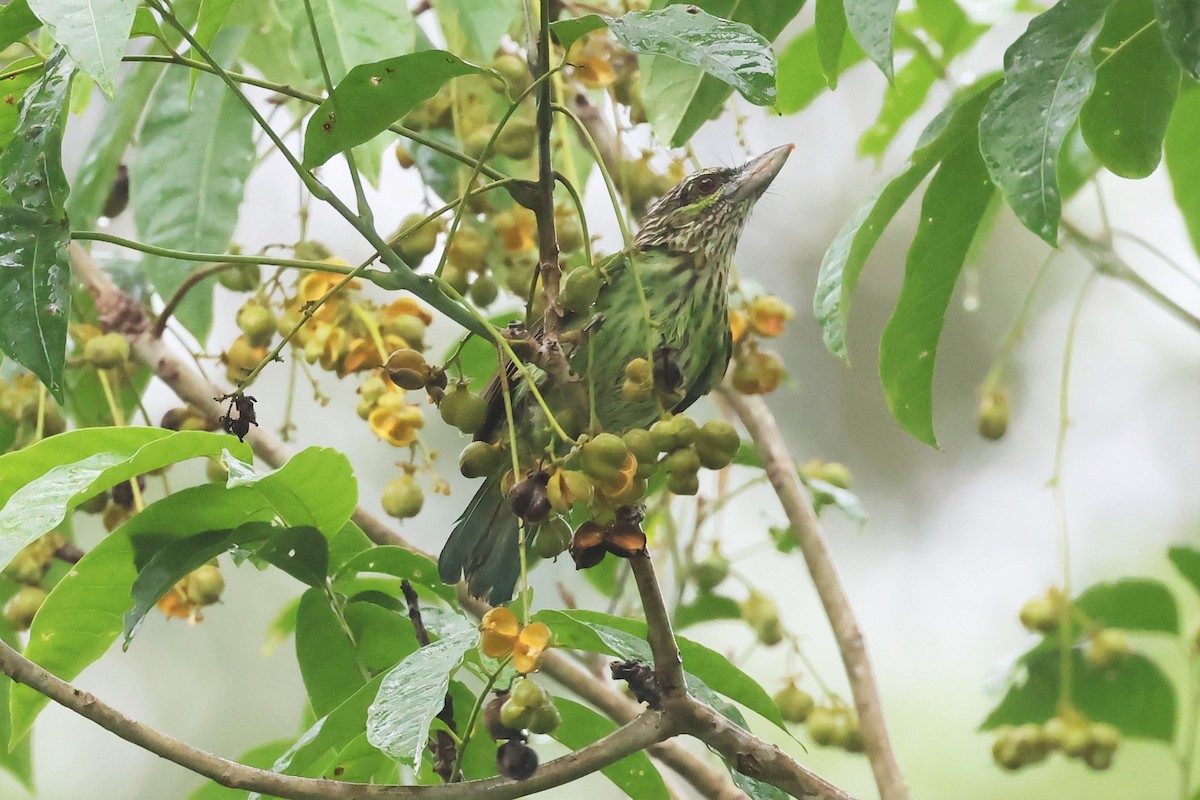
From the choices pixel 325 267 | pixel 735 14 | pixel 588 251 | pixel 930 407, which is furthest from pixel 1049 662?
pixel 325 267

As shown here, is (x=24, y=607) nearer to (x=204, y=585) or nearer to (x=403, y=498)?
(x=204, y=585)

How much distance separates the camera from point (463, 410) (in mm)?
1410

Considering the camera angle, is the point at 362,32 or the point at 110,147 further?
the point at 110,147

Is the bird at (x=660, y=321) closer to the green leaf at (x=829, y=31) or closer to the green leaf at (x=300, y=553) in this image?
the green leaf at (x=300, y=553)

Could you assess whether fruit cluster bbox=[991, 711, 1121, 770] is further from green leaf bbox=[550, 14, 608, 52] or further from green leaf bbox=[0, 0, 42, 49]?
green leaf bbox=[0, 0, 42, 49]

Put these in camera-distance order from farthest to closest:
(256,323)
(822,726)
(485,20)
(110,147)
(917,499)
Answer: (917,499) → (822,726) → (110,147) → (256,323) → (485,20)

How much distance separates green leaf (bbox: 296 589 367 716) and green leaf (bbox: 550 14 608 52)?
809 mm

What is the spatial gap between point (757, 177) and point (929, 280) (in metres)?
0.69

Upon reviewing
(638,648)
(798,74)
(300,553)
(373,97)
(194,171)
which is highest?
(798,74)

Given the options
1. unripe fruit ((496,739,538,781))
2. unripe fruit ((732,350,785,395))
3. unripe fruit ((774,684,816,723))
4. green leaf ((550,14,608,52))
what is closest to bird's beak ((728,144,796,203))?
unripe fruit ((732,350,785,395))

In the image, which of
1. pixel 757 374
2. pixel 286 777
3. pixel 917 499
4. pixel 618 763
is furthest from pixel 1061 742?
pixel 917 499

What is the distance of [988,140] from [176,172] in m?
1.59

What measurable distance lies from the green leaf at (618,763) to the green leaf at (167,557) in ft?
1.43

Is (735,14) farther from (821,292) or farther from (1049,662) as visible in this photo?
(1049,662)
